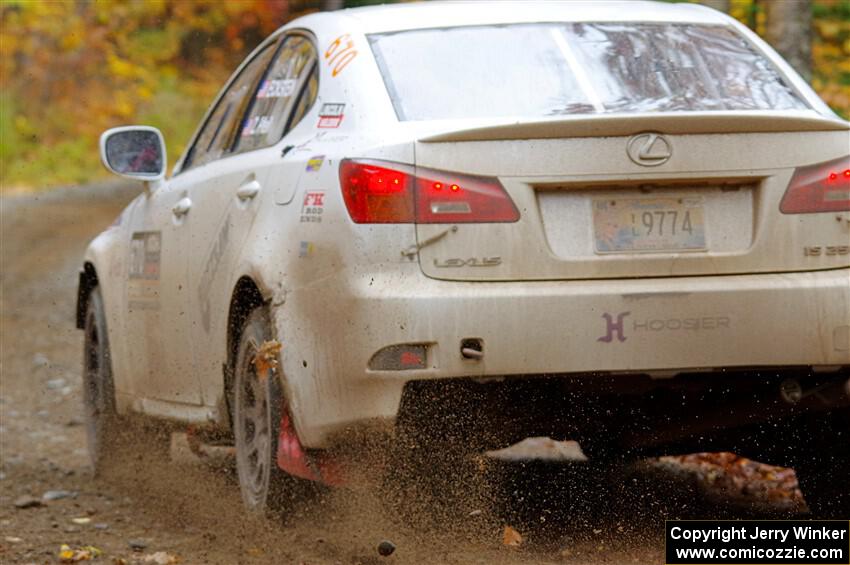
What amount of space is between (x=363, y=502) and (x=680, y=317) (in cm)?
135

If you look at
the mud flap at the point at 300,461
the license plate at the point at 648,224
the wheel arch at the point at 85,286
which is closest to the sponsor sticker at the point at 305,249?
the mud flap at the point at 300,461

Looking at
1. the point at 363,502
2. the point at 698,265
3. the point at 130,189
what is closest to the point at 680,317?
the point at 698,265

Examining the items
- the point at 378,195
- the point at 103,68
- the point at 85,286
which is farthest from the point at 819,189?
the point at 103,68

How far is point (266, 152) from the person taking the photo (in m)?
5.97

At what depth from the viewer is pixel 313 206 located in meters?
5.22

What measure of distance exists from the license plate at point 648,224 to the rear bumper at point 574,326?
10 cm

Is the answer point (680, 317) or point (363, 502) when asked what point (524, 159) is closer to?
point (680, 317)

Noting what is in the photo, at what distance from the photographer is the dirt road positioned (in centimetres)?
552

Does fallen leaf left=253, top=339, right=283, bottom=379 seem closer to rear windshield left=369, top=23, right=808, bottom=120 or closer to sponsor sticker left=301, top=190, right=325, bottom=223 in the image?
sponsor sticker left=301, top=190, right=325, bottom=223

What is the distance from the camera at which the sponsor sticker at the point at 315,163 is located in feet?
17.3

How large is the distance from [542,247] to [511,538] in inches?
46.7

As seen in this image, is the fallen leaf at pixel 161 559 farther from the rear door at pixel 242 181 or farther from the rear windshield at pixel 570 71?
the rear windshield at pixel 570 71

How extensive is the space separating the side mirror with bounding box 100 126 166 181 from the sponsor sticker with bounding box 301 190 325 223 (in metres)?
2.07

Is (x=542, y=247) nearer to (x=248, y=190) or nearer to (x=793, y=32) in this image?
(x=248, y=190)
